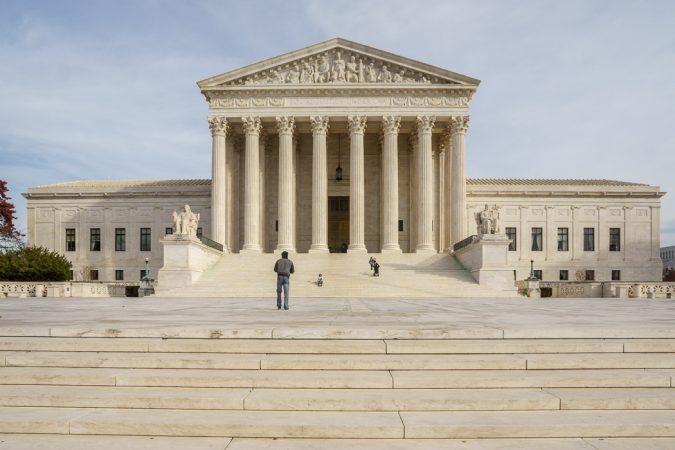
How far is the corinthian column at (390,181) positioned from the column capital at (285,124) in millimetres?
7481

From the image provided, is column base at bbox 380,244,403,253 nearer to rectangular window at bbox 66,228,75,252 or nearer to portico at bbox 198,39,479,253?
portico at bbox 198,39,479,253

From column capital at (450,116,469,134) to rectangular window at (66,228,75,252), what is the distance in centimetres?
3926

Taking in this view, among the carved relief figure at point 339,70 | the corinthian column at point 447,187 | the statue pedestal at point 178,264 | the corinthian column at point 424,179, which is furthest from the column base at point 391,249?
the statue pedestal at point 178,264

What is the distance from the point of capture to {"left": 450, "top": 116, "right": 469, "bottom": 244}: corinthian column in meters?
49.4

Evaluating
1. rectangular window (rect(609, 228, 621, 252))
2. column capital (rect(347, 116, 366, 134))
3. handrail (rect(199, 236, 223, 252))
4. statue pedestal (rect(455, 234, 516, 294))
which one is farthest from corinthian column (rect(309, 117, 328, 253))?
rectangular window (rect(609, 228, 621, 252))

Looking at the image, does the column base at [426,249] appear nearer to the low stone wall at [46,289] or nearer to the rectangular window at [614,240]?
the rectangular window at [614,240]

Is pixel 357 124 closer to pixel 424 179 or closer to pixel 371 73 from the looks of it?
pixel 371 73

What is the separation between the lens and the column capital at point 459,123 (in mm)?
49562
